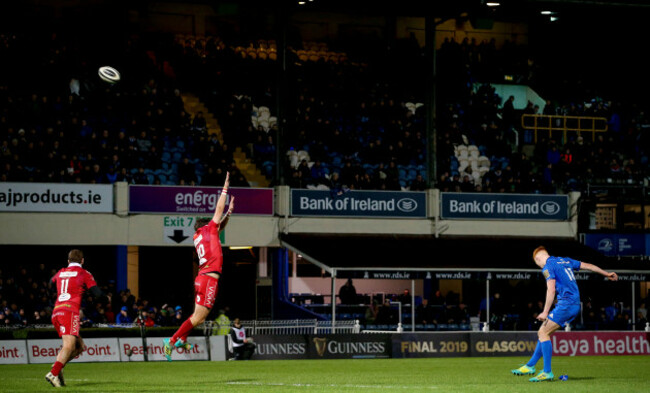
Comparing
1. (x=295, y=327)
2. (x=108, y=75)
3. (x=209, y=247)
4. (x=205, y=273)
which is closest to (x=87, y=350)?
(x=295, y=327)

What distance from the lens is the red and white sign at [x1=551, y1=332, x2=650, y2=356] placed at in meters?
28.8

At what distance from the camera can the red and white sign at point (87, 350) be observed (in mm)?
26328

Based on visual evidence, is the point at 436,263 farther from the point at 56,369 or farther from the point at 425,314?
the point at 56,369

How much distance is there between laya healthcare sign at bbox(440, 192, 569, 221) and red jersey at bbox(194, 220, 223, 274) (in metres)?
21.0

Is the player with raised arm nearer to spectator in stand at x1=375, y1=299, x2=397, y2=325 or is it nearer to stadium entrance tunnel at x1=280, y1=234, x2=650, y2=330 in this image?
stadium entrance tunnel at x1=280, y1=234, x2=650, y2=330

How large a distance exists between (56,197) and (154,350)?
685cm

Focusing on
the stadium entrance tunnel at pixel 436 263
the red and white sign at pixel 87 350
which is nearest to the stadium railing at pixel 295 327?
the stadium entrance tunnel at pixel 436 263

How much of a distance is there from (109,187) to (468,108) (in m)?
13.7

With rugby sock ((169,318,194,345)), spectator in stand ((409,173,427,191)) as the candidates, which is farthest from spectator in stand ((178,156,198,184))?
rugby sock ((169,318,194,345))

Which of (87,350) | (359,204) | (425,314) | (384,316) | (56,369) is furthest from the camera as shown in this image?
(359,204)

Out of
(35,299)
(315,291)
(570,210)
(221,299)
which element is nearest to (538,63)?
(570,210)

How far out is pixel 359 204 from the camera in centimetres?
3516

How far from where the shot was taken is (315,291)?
133 feet

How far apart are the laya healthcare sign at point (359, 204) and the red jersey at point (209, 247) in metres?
18.9
